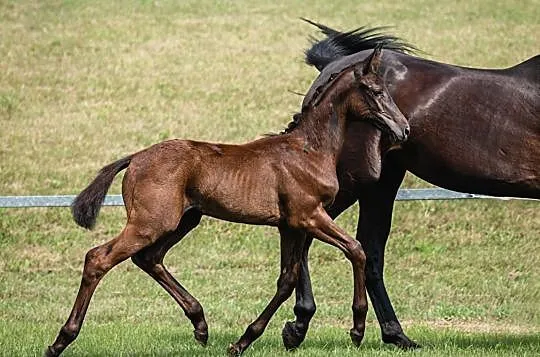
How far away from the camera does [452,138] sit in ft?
25.2

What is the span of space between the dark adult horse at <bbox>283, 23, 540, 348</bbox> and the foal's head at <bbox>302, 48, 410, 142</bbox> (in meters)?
0.73

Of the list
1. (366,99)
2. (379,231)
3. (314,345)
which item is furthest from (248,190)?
(379,231)

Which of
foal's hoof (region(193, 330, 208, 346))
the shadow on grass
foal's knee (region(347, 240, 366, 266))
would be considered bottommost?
the shadow on grass

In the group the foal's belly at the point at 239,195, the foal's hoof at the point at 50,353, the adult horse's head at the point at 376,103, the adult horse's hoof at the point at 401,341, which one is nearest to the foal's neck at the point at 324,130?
the adult horse's head at the point at 376,103

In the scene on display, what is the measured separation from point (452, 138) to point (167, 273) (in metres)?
2.20

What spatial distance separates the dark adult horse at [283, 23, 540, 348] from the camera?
7621mm

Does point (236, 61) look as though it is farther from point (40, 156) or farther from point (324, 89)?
point (324, 89)

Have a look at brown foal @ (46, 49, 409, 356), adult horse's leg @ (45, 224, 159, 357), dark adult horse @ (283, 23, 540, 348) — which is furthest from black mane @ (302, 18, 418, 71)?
adult horse's leg @ (45, 224, 159, 357)

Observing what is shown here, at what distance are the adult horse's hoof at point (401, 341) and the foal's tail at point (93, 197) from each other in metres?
2.46

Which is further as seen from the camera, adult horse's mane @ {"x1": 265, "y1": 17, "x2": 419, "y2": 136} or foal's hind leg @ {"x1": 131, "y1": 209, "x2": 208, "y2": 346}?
adult horse's mane @ {"x1": 265, "y1": 17, "x2": 419, "y2": 136}

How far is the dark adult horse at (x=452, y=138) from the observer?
7.62 m

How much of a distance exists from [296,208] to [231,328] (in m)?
2.95

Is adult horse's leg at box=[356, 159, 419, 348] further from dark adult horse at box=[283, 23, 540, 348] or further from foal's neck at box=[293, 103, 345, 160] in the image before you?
foal's neck at box=[293, 103, 345, 160]

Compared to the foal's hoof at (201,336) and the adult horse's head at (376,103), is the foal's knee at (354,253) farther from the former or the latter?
the foal's hoof at (201,336)
